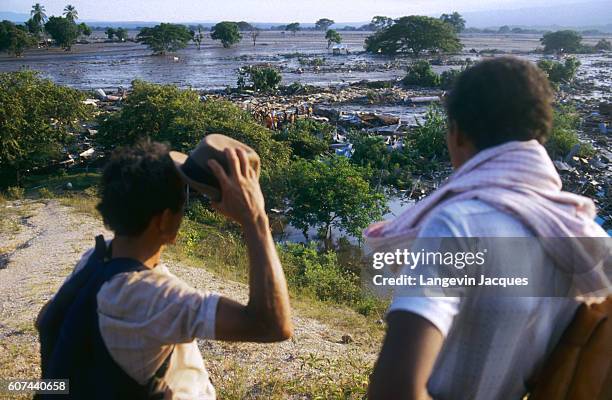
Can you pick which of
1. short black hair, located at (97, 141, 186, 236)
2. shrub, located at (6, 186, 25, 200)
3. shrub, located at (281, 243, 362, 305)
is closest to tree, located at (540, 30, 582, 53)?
shrub, located at (281, 243, 362, 305)

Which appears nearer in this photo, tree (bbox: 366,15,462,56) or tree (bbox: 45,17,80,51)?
tree (bbox: 366,15,462,56)

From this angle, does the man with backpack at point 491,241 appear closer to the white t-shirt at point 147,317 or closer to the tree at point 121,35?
the white t-shirt at point 147,317

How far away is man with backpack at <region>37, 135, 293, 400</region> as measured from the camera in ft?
5.07

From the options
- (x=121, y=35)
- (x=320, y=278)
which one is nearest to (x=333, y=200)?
(x=320, y=278)

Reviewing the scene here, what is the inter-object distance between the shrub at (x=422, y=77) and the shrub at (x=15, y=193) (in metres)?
28.8

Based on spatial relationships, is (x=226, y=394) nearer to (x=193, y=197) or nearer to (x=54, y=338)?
(x=54, y=338)

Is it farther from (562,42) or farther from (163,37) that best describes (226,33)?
(562,42)

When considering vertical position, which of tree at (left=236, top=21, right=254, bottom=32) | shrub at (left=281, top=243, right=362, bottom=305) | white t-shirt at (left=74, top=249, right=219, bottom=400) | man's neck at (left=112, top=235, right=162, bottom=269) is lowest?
shrub at (left=281, top=243, right=362, bottom=305)

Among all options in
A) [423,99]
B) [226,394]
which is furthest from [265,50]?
[226,394]

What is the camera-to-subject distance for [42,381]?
1697 mm

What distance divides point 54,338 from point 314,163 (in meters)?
11.2

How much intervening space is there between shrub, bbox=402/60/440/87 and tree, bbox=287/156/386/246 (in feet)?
87.4

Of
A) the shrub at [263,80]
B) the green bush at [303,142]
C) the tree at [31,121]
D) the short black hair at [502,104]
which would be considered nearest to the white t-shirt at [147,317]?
the short black hair at [502,104]

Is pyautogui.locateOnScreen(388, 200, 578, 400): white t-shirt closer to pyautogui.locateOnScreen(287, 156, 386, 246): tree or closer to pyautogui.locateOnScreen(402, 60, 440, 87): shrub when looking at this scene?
pyautogui.locateOnScreen(287, 156, 386, 246): tree
